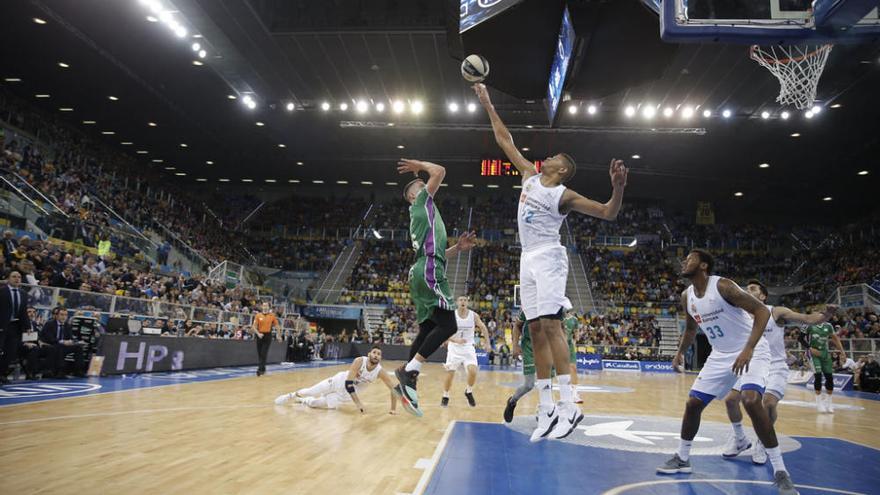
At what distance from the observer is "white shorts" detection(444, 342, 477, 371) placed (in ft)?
33.4

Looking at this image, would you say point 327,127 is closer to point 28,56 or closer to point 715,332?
point 28,56

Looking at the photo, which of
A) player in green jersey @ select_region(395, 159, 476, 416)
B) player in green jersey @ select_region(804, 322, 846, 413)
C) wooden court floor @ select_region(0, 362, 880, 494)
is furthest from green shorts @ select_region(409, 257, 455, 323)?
player in green jersey @ select_region(804, 322, 846, 413)

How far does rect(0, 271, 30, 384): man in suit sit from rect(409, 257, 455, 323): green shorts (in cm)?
816

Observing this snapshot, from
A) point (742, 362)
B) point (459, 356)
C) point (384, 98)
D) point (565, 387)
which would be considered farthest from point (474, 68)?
point (384, 98)

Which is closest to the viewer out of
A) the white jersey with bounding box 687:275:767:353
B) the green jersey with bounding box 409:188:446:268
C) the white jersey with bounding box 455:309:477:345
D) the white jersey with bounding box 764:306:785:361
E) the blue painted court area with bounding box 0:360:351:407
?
the white jersey with bounding box 687:275:767:353

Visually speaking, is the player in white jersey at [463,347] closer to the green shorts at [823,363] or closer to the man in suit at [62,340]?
the green shorts at [823,363]

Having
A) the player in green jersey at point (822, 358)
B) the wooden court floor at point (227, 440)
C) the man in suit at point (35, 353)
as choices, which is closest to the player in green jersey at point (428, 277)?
the wooden court floor at point (227, 440)

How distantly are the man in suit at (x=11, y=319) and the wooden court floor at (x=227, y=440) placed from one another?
244 centimetres

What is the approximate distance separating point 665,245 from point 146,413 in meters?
34.7

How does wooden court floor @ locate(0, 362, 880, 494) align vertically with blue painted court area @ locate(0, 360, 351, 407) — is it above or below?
above

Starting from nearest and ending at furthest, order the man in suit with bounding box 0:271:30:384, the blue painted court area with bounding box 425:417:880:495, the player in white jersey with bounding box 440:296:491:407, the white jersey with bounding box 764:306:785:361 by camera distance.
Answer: the blue painted court area with bounding box 425:417:880:495 < the white jersey with bounding box 764:306:785:361 < the man in suit with bounding box 0:271:30:384 < the player in white jersey with bounding box 440:296:491:407

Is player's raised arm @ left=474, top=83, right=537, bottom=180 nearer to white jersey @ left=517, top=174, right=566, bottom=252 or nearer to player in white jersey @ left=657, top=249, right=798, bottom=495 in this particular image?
white jersey @ left=517, top=174, right=566, bottom=252

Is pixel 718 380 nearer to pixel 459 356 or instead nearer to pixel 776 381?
pixel 776 381

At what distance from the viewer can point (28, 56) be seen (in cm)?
2012
